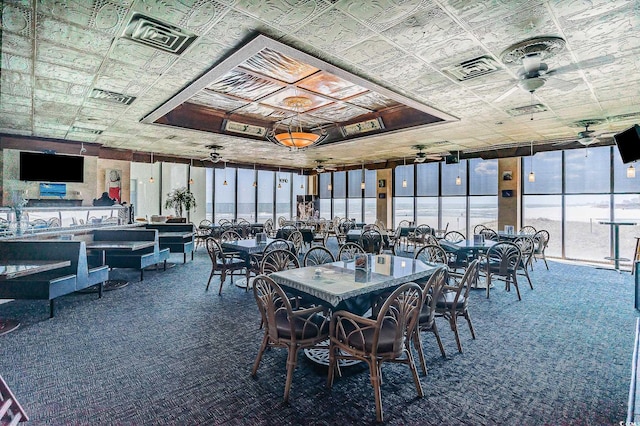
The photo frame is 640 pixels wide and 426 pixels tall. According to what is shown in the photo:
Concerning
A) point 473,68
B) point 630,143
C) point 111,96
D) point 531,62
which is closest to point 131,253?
point 111,96

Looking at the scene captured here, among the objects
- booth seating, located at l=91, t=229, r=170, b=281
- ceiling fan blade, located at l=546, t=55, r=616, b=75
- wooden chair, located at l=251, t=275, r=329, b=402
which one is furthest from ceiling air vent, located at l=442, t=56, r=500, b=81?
booth seating, located at l=91, t=229, r=170, b=281

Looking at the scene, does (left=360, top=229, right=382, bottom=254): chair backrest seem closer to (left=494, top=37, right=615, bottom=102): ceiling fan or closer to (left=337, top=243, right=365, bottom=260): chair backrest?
(left=337, top=243, right=365, bottom=260): chair backrest

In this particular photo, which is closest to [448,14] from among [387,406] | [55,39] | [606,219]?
[387,406]

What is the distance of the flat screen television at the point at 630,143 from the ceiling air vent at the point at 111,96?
7.22 meters

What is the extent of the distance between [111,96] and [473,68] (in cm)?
500

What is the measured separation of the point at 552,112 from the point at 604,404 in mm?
4952

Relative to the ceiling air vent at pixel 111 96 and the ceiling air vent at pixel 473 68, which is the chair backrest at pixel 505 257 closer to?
the ceiling air vent at pixel 473 68

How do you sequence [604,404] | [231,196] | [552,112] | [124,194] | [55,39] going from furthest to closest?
[231,196], [124,194], [552,112], [55,39], [604,404]

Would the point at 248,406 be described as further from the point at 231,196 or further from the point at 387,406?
the point at 231,196

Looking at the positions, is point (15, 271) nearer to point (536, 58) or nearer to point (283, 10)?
A: point (283, 10)

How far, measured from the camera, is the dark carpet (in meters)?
2.38

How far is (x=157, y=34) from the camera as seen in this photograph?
3176 millimetres

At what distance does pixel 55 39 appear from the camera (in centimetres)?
328

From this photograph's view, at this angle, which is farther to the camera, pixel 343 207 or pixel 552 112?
pixel 343 207
